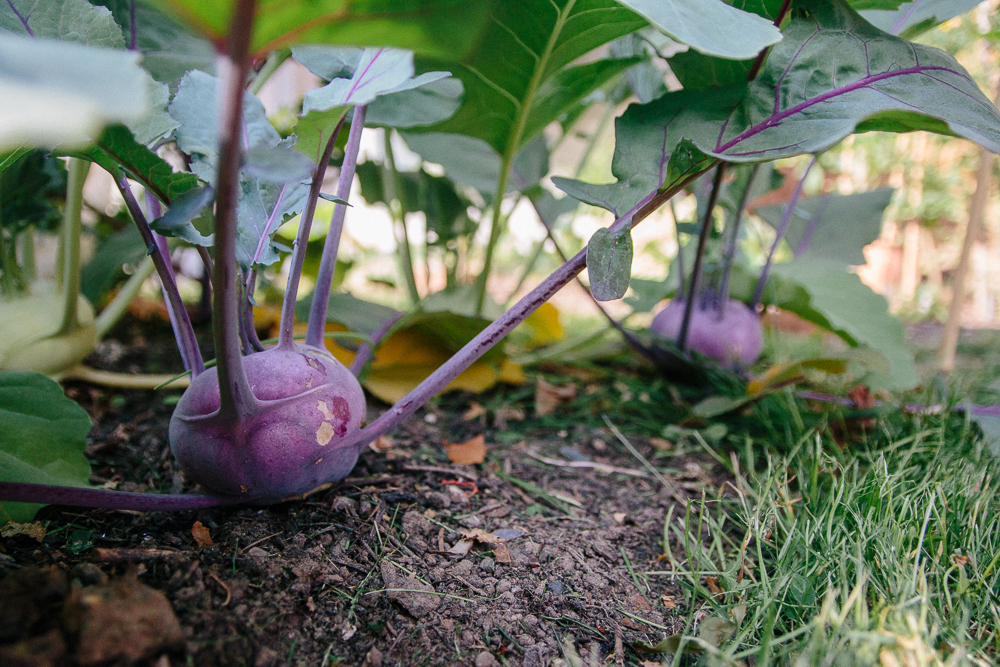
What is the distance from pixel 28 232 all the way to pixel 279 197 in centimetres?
72

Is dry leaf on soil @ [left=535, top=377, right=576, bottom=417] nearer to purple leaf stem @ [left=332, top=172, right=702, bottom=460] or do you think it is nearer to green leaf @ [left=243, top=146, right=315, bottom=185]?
purple leaf stem @ [left=332, top=172, right=702, bottom=460]

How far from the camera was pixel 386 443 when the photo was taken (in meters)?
0.80

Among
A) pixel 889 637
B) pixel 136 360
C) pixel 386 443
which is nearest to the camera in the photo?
pixel 889 637

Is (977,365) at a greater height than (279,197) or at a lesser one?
lesser

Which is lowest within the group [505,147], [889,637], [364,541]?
[364,541]

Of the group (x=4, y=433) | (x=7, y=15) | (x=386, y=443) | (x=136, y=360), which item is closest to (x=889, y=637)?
(x=386, y=443)

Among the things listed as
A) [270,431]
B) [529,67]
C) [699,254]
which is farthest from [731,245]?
[270,431]

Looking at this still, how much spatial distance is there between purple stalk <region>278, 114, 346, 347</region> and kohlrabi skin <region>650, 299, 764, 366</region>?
2.39 ft

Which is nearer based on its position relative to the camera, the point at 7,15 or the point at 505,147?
the point at 7,15

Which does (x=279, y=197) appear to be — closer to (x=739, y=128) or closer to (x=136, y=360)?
(x=739, y=128)

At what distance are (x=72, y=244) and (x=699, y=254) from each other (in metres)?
0.93

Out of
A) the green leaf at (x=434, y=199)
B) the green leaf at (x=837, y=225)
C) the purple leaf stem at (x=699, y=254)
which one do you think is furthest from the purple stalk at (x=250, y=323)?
the green leaf at (x=837, y=225)

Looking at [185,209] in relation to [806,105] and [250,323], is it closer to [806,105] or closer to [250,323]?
[250,323]

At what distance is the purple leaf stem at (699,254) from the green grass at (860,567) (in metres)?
0.33
